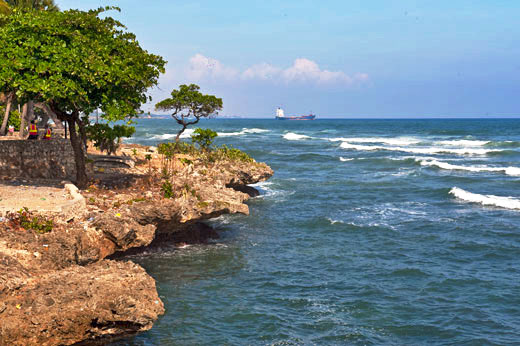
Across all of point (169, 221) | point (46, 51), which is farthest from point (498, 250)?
point (46, 51)

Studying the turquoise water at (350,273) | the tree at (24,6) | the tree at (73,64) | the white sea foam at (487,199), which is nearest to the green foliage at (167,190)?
the turquoise water at (350,273)

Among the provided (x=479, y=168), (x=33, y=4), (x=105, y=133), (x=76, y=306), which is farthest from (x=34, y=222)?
(x=479, y=168)

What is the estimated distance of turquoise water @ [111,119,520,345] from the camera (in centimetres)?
1451

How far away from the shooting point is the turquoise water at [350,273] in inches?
571

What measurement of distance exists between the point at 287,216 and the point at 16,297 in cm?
1809

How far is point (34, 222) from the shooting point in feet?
50.0

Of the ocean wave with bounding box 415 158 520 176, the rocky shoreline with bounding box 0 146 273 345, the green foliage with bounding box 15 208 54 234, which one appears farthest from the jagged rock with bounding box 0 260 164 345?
the ocean wave with bounding box 415 158 520 176

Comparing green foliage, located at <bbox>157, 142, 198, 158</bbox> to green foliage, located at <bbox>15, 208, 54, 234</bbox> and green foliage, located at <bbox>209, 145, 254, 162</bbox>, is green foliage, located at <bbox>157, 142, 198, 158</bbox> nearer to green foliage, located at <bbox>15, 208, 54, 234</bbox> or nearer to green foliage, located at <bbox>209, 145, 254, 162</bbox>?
green foliage, located at <bbox>209, 145, 254, 162</bbox>

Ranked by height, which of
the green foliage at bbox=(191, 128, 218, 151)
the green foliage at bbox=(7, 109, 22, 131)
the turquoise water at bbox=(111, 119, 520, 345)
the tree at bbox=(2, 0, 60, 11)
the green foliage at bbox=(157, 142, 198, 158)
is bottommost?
the turquoise water at bbox=(111, 119, 520, 345)

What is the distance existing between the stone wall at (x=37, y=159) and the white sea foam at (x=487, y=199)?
24396mm

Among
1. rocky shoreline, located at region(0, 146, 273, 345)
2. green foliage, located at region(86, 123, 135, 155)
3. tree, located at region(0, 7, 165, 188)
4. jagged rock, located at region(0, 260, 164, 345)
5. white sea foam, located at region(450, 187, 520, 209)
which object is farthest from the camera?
green foliage, located at region(86, 123, 135, 155)

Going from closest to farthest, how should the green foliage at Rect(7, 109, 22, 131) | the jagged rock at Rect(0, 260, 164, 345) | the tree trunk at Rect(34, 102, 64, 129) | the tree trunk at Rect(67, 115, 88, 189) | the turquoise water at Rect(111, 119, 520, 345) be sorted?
1. the jagged rock at Rect(0, 260, 164, 345)
2. the turquoise water at Rect(111, 119, 520, 345)
3. the tree trunk at Rect(67, 115, 88, 189)
4. the tree trunk at Rect(34, 102, 64, 129)
5. the green foliage at Rect(7, 109, 22, 131)

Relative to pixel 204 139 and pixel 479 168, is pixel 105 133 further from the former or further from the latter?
pixel 479 168

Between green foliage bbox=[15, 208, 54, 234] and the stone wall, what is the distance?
282 inches
